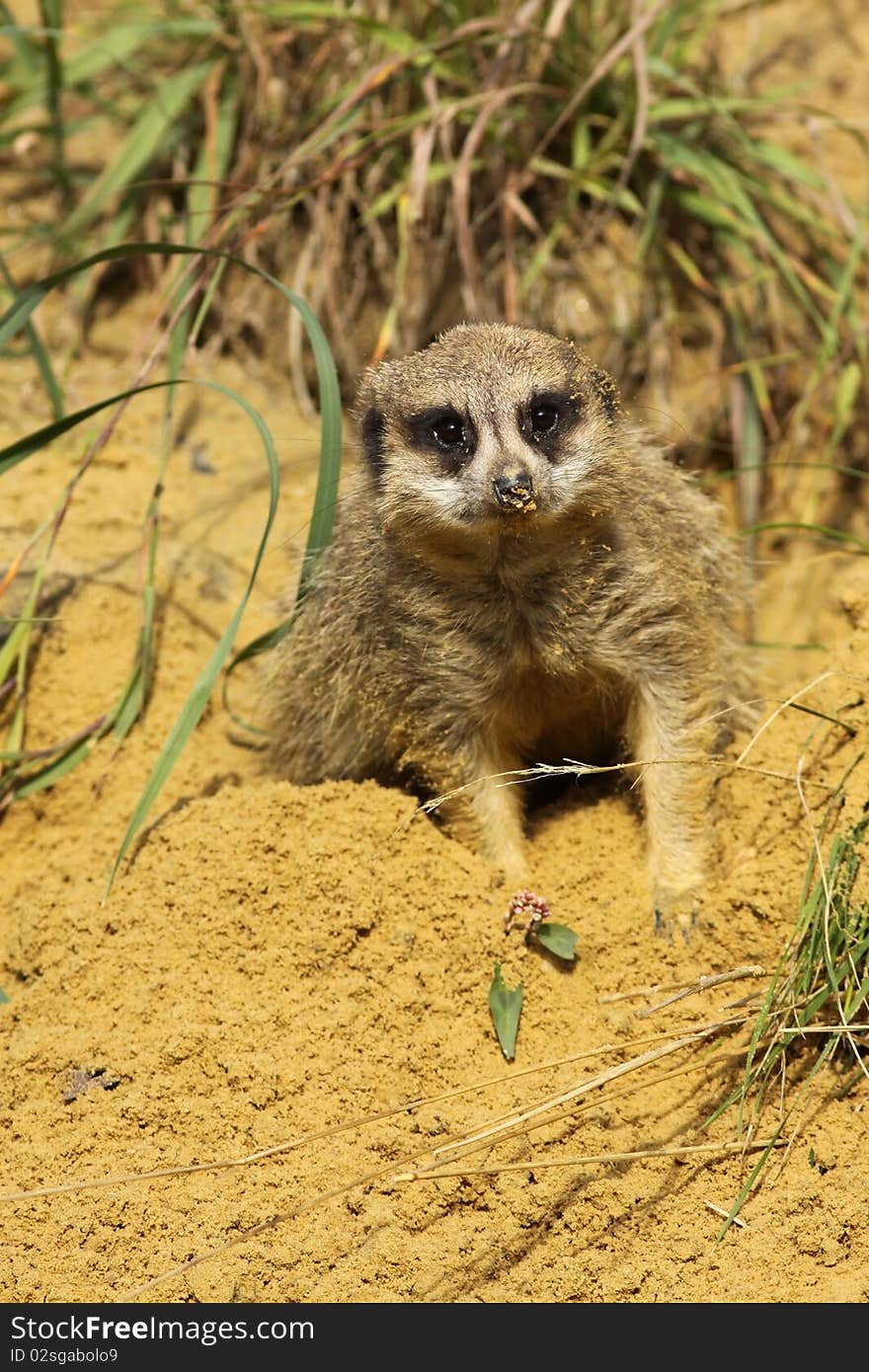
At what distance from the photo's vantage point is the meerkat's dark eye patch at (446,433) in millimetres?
3229

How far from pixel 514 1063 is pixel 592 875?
60 centimetres

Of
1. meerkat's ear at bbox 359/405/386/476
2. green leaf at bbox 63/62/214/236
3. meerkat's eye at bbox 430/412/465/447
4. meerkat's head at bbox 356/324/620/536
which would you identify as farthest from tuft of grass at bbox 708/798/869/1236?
green leaf at bbox 63/62/214/236

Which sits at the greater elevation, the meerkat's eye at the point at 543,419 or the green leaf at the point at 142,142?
the green leaf at the point at 142,142

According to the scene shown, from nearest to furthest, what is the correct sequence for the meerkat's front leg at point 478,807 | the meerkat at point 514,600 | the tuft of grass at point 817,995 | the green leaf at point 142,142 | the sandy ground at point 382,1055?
1. the sandy ground at point 382,1055
2. the tuft of grass at point 817,995
3. the meerkat at point 514,600
4. the meerkat's front leg at point 478,807
5. the green leaf at point 142,142

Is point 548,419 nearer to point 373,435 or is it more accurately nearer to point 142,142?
point 373,435

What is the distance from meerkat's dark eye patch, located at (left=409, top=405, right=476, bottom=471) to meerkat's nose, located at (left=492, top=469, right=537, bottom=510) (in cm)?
25

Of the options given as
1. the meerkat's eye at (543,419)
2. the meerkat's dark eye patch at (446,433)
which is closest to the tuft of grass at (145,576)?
the meerkat's dark eye patch at (446,433)

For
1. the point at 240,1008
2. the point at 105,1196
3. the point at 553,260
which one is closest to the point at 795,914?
the point at 240,1008

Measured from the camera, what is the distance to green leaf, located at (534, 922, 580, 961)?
125 inches

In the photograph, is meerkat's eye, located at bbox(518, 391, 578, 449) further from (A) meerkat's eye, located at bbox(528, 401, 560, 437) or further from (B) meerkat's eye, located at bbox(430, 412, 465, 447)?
(B) meerkat's eye, located at bbox(430, 412, 465, 447)

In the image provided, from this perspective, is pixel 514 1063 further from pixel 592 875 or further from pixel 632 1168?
pixel 592 875

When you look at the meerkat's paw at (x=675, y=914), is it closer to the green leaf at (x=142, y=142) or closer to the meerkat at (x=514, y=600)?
the meerkat at (x=514, y=600)

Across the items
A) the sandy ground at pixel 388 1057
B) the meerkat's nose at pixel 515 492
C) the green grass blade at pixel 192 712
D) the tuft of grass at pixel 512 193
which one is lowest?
the sandy ground at pixel 388 1057

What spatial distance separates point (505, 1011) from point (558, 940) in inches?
8.5
